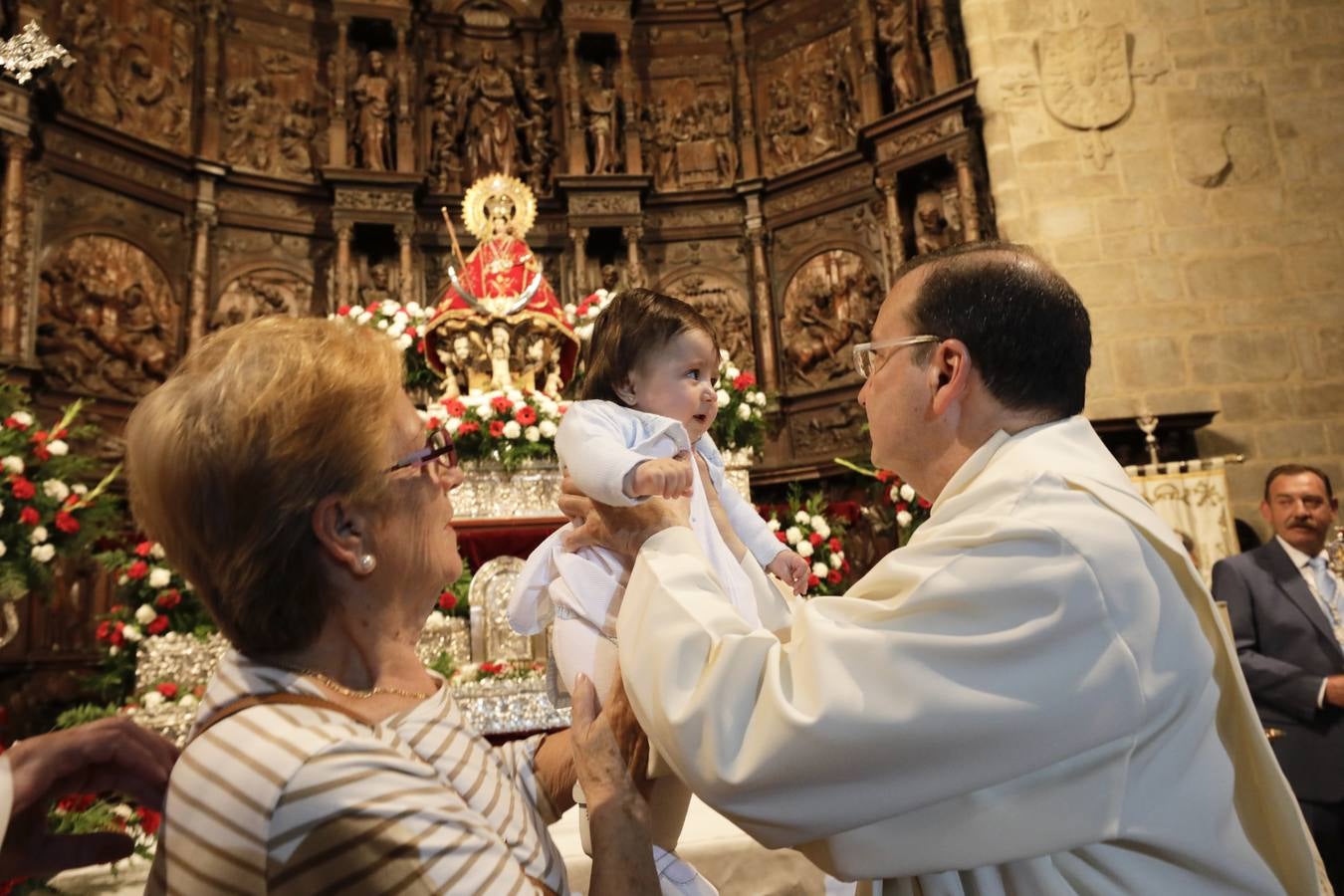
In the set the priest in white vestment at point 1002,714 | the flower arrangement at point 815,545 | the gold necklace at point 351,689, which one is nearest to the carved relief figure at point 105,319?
the flower arrangement at point 815,545

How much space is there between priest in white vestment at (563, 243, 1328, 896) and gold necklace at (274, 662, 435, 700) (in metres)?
0.32

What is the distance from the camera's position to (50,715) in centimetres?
705

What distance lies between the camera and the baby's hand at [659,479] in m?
1.66

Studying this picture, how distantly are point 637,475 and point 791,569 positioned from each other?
0.72m

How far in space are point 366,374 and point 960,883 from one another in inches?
42.2

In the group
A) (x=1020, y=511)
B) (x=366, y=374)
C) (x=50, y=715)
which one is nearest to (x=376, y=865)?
(x=366, y=374)

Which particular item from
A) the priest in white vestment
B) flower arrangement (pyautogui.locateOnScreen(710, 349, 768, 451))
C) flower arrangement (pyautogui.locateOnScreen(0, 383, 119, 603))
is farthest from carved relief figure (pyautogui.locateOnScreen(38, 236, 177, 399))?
the priest in white vestment

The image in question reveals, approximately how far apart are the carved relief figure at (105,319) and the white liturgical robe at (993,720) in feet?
30.3

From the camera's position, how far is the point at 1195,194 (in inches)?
316

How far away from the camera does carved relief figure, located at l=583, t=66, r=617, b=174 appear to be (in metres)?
11.0

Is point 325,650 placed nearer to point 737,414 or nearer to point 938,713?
point 938,713

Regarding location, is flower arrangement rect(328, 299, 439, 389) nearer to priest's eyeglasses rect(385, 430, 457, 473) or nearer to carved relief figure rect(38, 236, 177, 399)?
carved relief figure rect(38, 236, 177, 399)

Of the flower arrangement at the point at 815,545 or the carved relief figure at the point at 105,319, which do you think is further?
the carved relief figure at the point at 105,319

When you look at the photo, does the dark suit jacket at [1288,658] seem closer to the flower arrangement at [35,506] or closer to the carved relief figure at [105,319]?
the flower arrangement at [35,506]
